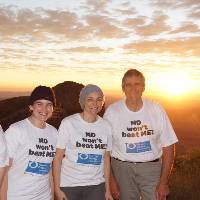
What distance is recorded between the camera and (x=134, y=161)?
633 cm

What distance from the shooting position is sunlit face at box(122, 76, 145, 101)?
Result: 623cm

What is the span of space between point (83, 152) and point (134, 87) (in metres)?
1.28

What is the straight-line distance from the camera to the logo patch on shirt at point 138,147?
621cm

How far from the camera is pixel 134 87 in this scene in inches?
245

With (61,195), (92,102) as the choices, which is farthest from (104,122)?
(61,195)

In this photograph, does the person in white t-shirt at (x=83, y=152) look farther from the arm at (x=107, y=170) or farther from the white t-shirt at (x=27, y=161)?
the white t-shirt at (x=27, y=161)

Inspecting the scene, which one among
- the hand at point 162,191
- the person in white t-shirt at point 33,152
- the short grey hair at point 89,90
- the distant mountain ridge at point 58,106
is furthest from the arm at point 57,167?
the distant mountain ridge at point 58,106

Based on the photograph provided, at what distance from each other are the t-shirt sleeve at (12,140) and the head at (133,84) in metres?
1.90

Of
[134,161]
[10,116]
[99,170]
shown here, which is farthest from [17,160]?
[10,116]

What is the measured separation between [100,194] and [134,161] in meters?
0.78

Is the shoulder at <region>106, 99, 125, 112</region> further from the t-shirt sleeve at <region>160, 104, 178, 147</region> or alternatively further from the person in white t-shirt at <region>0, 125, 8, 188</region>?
the person in white t-shirt at <region>0, 125, 8, 188</region>

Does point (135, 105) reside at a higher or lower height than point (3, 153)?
higher

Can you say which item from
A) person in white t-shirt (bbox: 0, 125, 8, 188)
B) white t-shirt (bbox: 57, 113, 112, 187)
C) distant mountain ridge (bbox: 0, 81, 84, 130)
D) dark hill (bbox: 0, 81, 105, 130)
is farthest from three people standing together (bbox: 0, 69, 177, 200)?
distant mountain ridge (bbox: 0, 81, 84, 130)

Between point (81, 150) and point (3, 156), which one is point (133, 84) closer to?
point (81, 150)
